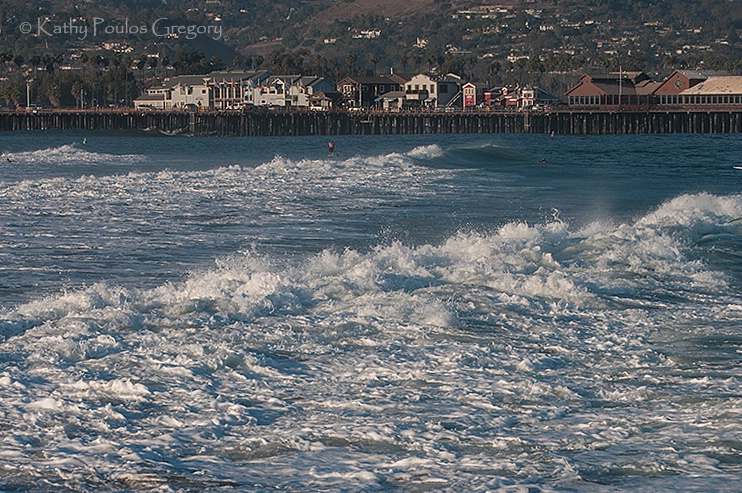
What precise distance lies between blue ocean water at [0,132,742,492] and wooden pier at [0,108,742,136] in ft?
260

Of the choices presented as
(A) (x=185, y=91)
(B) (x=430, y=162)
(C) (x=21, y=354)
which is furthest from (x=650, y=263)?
(A) (x=185, y=91)

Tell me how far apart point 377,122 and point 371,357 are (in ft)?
320

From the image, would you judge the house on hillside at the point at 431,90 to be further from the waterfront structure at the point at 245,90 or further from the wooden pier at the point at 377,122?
the wooden pier at the point at 377,122

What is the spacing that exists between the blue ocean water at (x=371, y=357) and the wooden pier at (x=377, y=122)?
79196 mm

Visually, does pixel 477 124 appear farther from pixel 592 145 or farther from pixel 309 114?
pixel 592 145

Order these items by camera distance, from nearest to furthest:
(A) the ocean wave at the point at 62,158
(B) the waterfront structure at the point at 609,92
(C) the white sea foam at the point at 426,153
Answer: (A) the ocean wave at the point at 62,158 < (C) the white sea foam at the point at 426,153 < (B) the waterfront structure at the point at 609,92

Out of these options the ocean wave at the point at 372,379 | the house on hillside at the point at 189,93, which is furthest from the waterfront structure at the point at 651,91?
the ocean wave at the point at 372,379

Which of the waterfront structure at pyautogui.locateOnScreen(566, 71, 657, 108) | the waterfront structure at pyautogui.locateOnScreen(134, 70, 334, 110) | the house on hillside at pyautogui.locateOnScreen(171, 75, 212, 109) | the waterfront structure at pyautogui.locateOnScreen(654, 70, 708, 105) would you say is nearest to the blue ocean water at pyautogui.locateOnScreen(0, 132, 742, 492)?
the waterfront structure at pyautogui.locateOnScreen(654, 70, 708, 105)

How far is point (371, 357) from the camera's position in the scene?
469 inches

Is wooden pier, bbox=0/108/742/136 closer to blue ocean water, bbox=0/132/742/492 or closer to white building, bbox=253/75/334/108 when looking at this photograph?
white building, bbox=253/75/334/108

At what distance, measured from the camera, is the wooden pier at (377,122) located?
10256 centimetres

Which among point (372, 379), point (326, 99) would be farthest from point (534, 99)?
point (372, 379)

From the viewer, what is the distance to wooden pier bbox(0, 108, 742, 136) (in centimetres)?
10256

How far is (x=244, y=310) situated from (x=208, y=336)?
4.45ft
